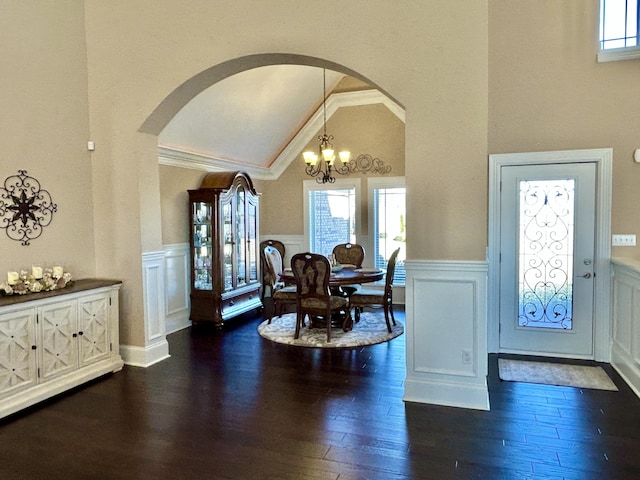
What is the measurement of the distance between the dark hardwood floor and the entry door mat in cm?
12

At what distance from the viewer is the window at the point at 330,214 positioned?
25.4 ft

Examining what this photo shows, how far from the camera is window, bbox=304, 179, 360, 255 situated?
775cm

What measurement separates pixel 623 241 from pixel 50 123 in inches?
216

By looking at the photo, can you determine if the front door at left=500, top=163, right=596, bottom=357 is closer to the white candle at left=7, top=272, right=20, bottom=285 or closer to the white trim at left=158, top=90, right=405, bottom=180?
the white trim at left=158, top=90, right=405, bottom=180

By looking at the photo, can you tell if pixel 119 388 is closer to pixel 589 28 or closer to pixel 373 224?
pixel 373 224

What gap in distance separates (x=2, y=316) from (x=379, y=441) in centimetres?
283

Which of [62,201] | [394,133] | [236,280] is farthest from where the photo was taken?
[394,133]

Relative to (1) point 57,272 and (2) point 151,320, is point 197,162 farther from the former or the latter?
(1) point 57,272

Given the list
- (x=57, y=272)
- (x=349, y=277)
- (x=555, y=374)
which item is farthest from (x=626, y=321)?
(x=57, y=272)

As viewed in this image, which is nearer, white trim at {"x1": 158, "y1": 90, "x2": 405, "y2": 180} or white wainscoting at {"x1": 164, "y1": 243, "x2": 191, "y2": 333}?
white wainscoting at {"x1": 164, "y1": 243, "x2": 191, "y2": 333}

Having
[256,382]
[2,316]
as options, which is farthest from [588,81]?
[2,316]

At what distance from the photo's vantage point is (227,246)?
640 centimetres

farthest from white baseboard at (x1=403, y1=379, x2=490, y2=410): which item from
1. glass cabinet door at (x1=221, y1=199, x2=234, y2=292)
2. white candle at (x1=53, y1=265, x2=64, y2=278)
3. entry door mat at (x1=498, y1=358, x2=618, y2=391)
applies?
glass cabinet door at (x1=221, y1=199, x2=234, y2=292)

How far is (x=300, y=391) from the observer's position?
3766mm
